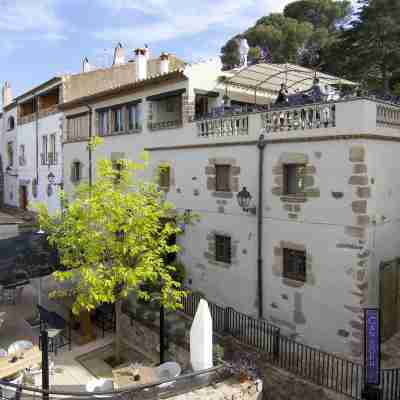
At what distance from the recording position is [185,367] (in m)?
10.5

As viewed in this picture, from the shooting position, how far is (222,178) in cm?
1336

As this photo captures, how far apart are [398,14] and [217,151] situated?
19.7 meters

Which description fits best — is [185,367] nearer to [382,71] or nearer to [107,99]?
[107,99]

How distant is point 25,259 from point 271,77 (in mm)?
10870

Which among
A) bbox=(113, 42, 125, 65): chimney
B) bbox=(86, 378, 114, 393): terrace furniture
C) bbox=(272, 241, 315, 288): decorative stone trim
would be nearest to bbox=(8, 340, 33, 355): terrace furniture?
bbox=(86, 378, 114, 393): terrace furniture

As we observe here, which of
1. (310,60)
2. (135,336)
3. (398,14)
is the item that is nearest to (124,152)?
(135,336)

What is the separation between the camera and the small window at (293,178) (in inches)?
436

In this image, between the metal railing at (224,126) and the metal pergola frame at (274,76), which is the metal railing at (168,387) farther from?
A: the metal pergola frame at (274,76)

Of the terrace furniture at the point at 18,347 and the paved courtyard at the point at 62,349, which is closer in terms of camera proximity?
the paved courtyard at the point at 62,349

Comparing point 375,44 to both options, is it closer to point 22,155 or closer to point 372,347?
point 372,347

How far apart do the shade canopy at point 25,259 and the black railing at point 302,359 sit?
16.2 ft

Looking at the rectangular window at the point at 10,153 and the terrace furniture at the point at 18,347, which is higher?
the rectangular window at the point at 10,153

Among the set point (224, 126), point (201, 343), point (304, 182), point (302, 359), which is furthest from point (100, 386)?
point (224, 126)

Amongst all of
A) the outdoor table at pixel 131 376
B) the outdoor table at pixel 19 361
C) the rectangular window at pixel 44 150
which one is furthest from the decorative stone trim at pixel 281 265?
the rectangular window at pixel 44 150
